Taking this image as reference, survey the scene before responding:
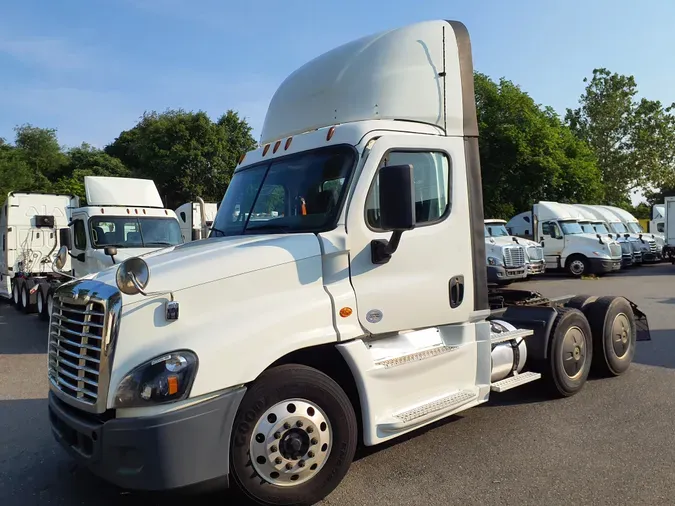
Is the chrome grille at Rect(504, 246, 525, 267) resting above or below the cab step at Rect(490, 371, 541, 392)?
above

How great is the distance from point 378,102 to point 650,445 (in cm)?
365

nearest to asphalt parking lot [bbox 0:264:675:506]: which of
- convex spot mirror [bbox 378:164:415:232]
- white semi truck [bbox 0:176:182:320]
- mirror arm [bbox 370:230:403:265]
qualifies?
mirror arm [bbox 370:230:403:265]

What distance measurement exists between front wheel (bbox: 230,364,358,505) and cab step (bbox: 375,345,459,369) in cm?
44

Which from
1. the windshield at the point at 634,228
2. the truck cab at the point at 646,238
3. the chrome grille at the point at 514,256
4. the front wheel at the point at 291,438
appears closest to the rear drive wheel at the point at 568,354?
the front wheel at the point at 291,438

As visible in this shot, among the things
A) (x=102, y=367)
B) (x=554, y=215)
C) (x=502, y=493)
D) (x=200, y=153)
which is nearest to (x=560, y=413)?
(x=502, y=493)

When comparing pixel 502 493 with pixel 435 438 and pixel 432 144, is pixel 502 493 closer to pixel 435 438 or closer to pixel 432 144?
pixel 435 438

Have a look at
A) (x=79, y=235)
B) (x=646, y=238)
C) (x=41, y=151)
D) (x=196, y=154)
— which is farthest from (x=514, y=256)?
(x=41, y=151)

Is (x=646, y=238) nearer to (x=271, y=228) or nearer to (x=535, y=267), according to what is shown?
(x=535, y=267)

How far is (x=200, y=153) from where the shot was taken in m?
34.4

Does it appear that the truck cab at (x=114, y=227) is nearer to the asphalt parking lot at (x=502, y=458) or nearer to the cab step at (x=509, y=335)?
the asphalt parking lot at (x=502, y=458)

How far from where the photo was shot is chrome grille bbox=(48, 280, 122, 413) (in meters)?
3.37

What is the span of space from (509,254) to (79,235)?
12672 mm

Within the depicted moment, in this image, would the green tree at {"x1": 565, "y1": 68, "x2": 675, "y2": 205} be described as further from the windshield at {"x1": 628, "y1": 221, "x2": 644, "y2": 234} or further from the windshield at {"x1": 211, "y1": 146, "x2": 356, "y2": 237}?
the windshield at {"x1": 211, "y1": 146, "x2": 356, "y2": 237}

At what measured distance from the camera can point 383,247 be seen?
4.04 m
